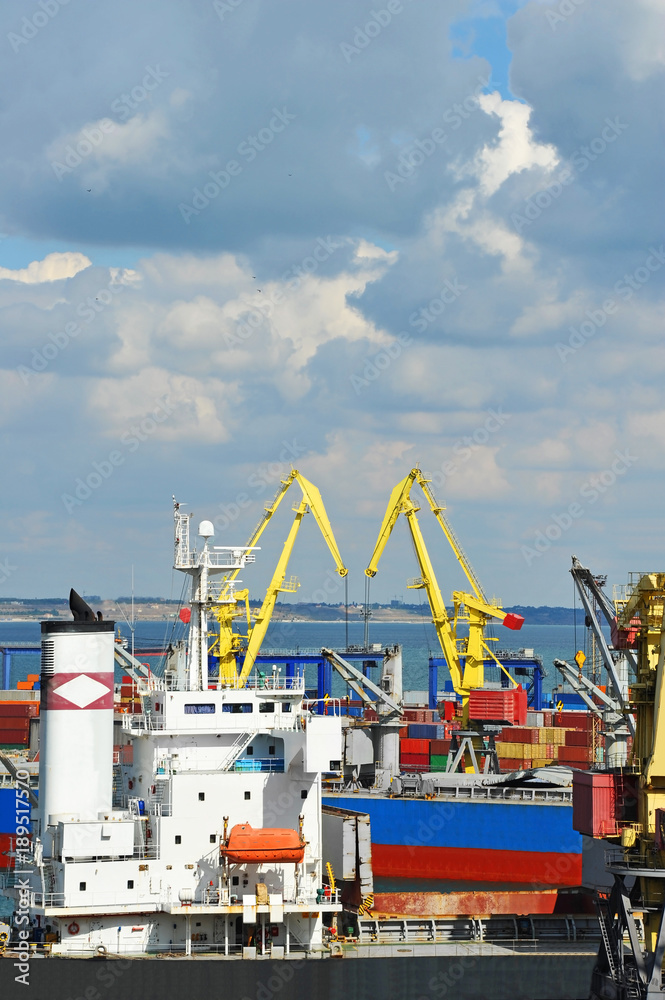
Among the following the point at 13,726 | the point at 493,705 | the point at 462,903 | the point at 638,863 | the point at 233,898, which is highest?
the point at 493,705

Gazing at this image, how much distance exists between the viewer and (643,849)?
82.8ft

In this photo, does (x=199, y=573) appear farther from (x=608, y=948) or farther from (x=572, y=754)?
(x=572, y=754)

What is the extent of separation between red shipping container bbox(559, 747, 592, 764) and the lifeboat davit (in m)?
36.7

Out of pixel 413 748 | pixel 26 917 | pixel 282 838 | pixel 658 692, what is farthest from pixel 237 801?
pixel 413 748

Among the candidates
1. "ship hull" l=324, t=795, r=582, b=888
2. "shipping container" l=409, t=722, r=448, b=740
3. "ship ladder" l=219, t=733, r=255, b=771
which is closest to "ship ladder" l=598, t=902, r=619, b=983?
"ship ladder" l=219, t=733, r=255, b=771

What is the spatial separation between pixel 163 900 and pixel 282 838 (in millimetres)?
3015

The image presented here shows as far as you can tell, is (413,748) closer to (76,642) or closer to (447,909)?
(447,909)

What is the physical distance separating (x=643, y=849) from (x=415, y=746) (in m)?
42.9

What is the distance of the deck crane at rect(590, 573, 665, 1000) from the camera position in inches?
944

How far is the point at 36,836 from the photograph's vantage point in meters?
29.0

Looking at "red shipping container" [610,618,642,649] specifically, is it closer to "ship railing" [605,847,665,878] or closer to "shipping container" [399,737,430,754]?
"ship railing" [605,847,665,878]

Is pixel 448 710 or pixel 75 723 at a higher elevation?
pixel 75 723

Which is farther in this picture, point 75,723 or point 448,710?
point 448,710

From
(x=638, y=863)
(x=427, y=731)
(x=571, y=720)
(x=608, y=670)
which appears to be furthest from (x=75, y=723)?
(x=571, y=720)
